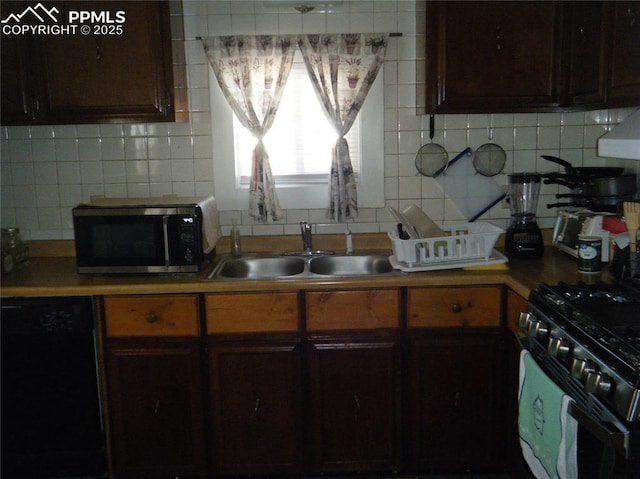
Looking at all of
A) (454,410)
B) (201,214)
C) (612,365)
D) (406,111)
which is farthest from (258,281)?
(612,365)

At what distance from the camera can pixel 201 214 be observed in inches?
99.0

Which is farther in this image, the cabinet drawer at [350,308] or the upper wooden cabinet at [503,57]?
the upper wooden cabinet at [503,57]

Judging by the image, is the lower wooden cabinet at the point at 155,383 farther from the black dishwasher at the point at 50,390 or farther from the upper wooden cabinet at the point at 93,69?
the upper wooden cabinet at the point at 93,69

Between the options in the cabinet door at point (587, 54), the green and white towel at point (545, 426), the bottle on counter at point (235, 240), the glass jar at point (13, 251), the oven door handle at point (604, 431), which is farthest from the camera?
the bottle on counter at point (235, 240)

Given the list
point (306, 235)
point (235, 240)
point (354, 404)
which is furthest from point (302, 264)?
point (354, 404)

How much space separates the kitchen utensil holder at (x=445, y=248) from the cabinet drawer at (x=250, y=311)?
0.48 metres

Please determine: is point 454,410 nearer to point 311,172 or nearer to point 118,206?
point 311,172

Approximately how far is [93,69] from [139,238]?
0.76 metres

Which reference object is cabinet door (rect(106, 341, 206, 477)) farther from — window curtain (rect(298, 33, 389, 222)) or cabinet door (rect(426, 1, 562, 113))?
cabinet door (rect(426, 1, 562, 113))

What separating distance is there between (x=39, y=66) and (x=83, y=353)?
1.23m

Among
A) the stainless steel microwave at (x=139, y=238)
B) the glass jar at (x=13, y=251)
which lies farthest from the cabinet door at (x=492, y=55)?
the glass jar at (x=13, y=251)

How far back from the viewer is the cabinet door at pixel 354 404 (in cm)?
243

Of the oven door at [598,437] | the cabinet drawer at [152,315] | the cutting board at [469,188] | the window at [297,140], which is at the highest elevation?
the window at [297,140]

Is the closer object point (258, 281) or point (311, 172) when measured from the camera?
point (258, 281)
